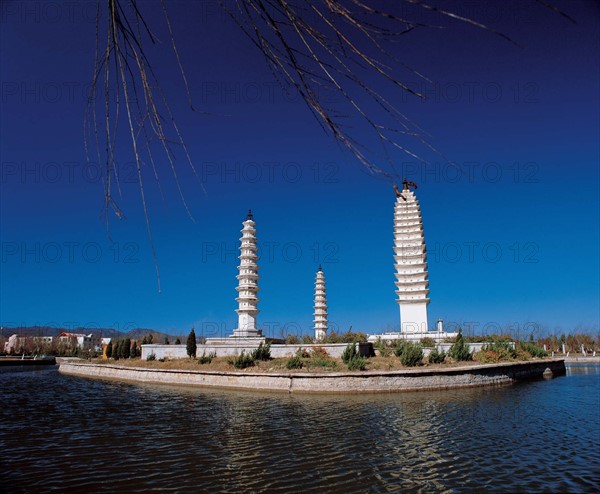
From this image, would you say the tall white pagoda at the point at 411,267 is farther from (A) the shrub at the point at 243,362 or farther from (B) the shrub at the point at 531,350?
(A) the shrub at the point at 243,362


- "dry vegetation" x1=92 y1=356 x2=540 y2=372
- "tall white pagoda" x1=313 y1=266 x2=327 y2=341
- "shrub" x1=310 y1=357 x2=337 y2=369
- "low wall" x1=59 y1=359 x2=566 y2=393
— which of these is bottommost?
"low wall" x1=59 y1=359 x2=566 y2=393

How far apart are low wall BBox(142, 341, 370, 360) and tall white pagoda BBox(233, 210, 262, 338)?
389cm

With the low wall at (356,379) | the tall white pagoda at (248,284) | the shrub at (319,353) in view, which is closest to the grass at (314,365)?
the shrub at (319,353)

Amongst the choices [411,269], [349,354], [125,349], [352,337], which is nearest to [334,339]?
[352,337]

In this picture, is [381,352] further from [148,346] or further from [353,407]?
[148,346]

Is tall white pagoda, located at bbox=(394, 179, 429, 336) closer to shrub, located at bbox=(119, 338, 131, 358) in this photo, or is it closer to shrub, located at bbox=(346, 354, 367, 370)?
shrub, located at bbox=(346, 354, 367, 370)

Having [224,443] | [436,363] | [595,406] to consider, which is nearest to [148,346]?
[436,363]

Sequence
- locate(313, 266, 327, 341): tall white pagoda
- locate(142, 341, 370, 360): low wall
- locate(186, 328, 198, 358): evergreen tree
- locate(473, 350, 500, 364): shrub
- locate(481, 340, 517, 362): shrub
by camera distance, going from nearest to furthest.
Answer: locate(473, 350, 500, 364): shrub → locate(481, 340, 517, 362): shrub → locate(142, 341, 370, 360): low wall → locate(186, 328, 198, 358): evergreen tree → locate(313, 266, 327, 341): tall white pagoda

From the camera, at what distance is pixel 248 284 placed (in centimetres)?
3709

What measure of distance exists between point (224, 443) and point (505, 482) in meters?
5.45

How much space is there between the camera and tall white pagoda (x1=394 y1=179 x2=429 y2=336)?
126 feet

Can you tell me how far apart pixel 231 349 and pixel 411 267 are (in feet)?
63.8

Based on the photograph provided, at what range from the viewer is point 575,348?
52094 mm

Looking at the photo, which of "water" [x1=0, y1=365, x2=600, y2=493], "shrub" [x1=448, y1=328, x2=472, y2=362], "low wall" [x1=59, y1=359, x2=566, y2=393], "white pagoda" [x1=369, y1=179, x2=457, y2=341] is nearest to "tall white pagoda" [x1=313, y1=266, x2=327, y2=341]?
"white pagoda" [x1=369, y1=179, x2=457, y2=341]
